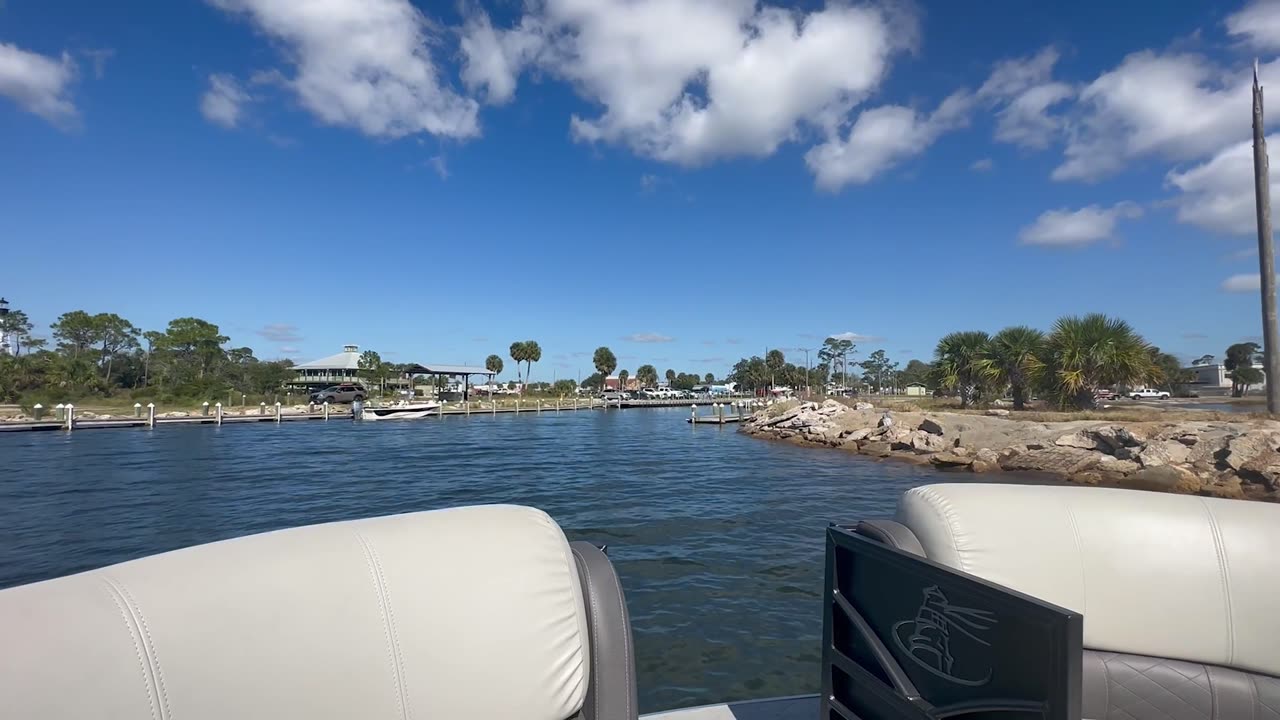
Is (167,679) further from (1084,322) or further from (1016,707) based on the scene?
(1084,322)

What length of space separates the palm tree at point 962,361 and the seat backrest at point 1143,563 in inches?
1174

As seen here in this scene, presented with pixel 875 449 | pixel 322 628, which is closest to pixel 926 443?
pixel 875 449

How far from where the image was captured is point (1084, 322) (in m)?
22.4

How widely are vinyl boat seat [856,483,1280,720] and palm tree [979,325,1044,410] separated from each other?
83.9 feet

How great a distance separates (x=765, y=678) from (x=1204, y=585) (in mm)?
2921

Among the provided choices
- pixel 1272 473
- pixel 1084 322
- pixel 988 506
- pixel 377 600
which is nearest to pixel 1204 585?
pixel 988 506

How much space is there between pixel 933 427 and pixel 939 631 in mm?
20997

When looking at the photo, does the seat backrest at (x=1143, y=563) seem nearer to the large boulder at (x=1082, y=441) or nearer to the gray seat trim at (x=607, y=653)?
the gray seat trim at (x=607, y=653)

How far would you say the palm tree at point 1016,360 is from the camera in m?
24.0

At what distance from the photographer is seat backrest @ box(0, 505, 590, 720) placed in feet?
3.66

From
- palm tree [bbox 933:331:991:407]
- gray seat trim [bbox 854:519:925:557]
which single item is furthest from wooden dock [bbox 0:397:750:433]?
gray seat trim [bbox 854:519:925:557]

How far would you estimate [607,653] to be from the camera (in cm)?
171

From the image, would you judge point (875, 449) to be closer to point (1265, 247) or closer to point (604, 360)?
point (1265, 247)

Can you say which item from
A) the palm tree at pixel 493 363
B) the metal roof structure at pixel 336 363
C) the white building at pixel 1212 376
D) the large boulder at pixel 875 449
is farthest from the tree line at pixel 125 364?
the white building at pixel 1212 376
